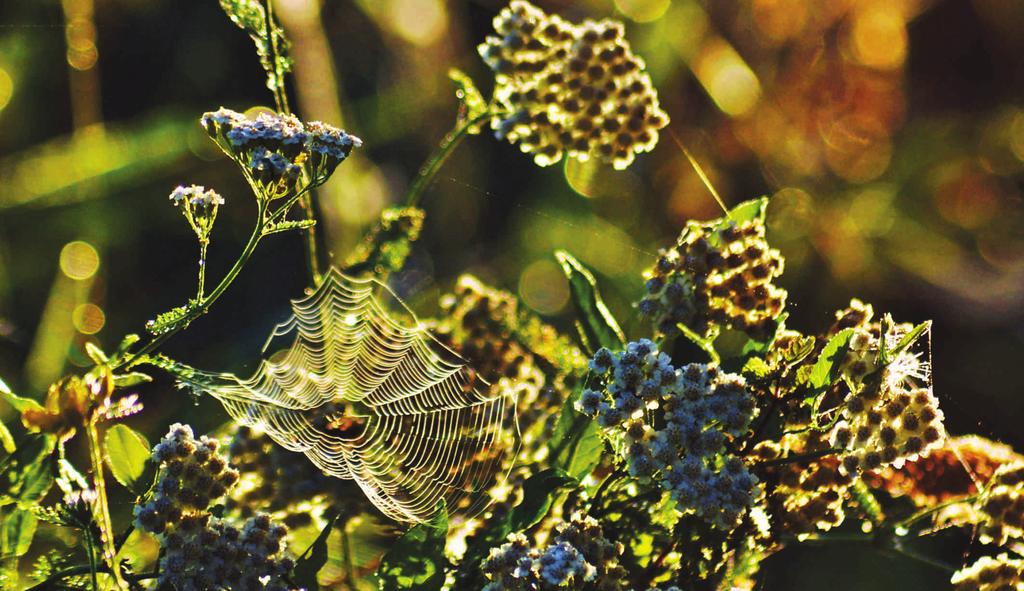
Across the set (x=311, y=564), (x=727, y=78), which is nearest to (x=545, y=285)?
(x=727, y=78)

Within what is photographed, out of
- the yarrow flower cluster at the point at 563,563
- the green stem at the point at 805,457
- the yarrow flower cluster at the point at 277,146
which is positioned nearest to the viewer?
the yarrow flower cluster at the point at 563,563

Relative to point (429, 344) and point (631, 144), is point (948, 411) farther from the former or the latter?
point (429, 344)

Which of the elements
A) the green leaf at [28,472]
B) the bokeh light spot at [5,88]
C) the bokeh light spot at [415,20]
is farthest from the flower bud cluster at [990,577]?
the bokeh light spot at [415,20]

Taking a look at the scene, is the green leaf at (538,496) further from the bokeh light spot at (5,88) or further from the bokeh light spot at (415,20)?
Result: the bokeh light spot at (415,20)

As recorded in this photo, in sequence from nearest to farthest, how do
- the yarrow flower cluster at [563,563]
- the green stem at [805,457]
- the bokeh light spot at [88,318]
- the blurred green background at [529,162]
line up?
1. the yarrow flower cluster at [563,563]
2. the green stem at [805,457]
3. the bokeh light spot at [88,318]
4. the blurred green background at [529,162]

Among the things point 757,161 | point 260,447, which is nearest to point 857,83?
point 757,161

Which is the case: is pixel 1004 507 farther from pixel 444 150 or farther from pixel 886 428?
pixel 444 150

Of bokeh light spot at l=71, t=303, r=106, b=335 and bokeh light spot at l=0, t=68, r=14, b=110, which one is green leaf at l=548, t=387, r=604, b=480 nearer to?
bokeh light spot at l=71, t=303, r=106, b=335
